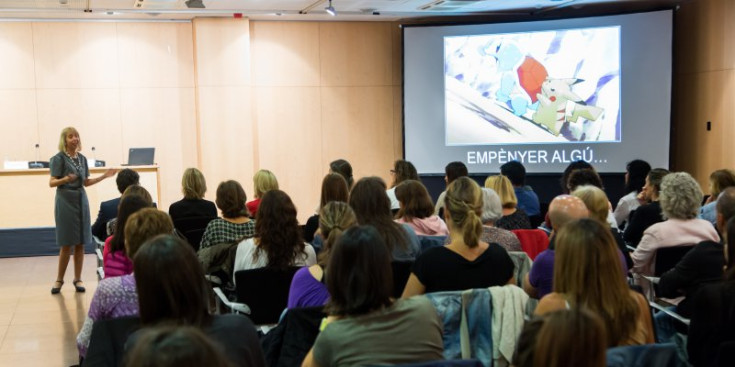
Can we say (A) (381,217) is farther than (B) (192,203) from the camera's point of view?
No

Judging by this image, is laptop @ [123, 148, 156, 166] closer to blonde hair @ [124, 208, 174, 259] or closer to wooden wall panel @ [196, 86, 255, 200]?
wooden wall panel @ [196, 86, 255, 200]

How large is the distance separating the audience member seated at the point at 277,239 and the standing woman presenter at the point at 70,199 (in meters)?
3.81

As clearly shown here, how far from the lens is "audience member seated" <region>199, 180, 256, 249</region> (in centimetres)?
504

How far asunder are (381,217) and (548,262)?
1324 millimetres

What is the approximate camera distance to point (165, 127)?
37.4ft

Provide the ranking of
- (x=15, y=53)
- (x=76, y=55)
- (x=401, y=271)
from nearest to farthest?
(x=401, y=271)
(x=15, y=53)
(x=76, y=55)

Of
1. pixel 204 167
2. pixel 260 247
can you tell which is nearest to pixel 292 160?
pixel 204 167

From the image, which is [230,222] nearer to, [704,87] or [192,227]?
[192,227]

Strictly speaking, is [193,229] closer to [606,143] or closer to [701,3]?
[606,143]

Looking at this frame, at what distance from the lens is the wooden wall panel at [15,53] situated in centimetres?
1074

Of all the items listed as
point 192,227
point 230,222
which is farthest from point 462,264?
point 192,227

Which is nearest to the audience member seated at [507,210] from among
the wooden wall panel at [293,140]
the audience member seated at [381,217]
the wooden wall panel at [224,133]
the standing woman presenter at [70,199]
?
the audience member seated at [381,217]

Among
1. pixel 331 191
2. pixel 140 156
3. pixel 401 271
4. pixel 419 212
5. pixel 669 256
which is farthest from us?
pixel 140 156

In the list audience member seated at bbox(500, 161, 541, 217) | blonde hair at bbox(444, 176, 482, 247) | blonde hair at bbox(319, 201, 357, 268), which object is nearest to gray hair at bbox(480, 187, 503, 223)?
blonde hair at bbox(444, 176, 482, 247)
